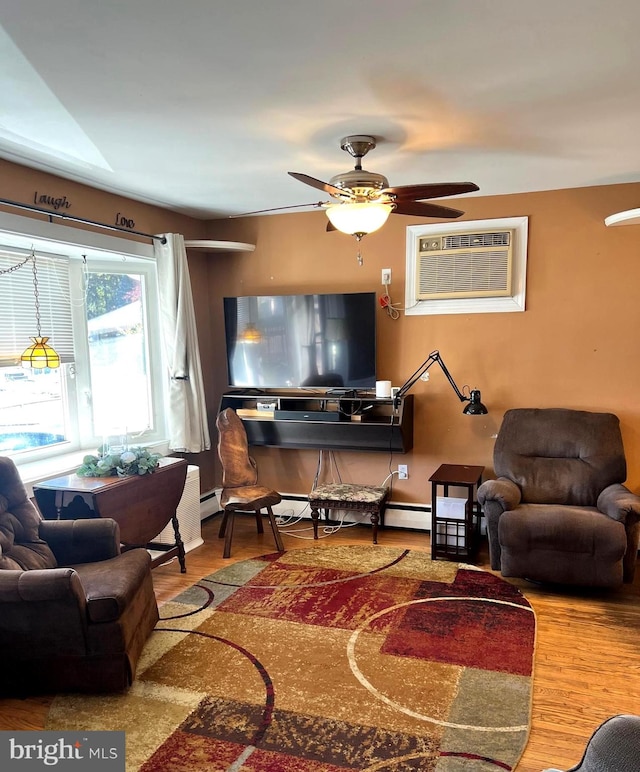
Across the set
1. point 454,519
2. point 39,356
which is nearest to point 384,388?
point 454,519

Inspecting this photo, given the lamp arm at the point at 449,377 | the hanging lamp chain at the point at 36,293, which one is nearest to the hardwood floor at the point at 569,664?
the lamp arm at the point at 449,377

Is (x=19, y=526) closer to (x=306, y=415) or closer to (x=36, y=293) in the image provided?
(x=36, y=293)

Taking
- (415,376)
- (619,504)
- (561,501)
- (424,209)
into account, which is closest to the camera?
(424,209)

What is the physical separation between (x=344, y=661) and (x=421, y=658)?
347 mm

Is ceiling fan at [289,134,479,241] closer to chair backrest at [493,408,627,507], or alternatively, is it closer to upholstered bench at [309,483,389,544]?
chair backrest at [493,408,627,507]

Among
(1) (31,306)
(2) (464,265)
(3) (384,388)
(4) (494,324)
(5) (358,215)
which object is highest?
(5) (358,215)

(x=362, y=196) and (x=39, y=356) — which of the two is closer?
(x=362, y=196)

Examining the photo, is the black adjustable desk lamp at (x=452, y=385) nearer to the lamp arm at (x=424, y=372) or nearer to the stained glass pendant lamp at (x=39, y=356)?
the lamp arm at (x=424, y=372)

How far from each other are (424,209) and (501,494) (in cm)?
166

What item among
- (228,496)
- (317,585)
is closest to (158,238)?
(228,496)

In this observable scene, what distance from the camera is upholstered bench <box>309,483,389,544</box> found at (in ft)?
13.1

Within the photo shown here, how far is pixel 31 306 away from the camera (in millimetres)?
3506

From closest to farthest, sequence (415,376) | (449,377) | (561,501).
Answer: (561,501)
(449,377)
(415,376)

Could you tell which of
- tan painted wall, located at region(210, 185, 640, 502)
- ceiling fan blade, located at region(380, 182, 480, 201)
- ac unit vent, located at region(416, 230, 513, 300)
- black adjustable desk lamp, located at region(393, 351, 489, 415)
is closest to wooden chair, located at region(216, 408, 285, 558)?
tan painted wall, located at region(210, 185, 640, 502)
